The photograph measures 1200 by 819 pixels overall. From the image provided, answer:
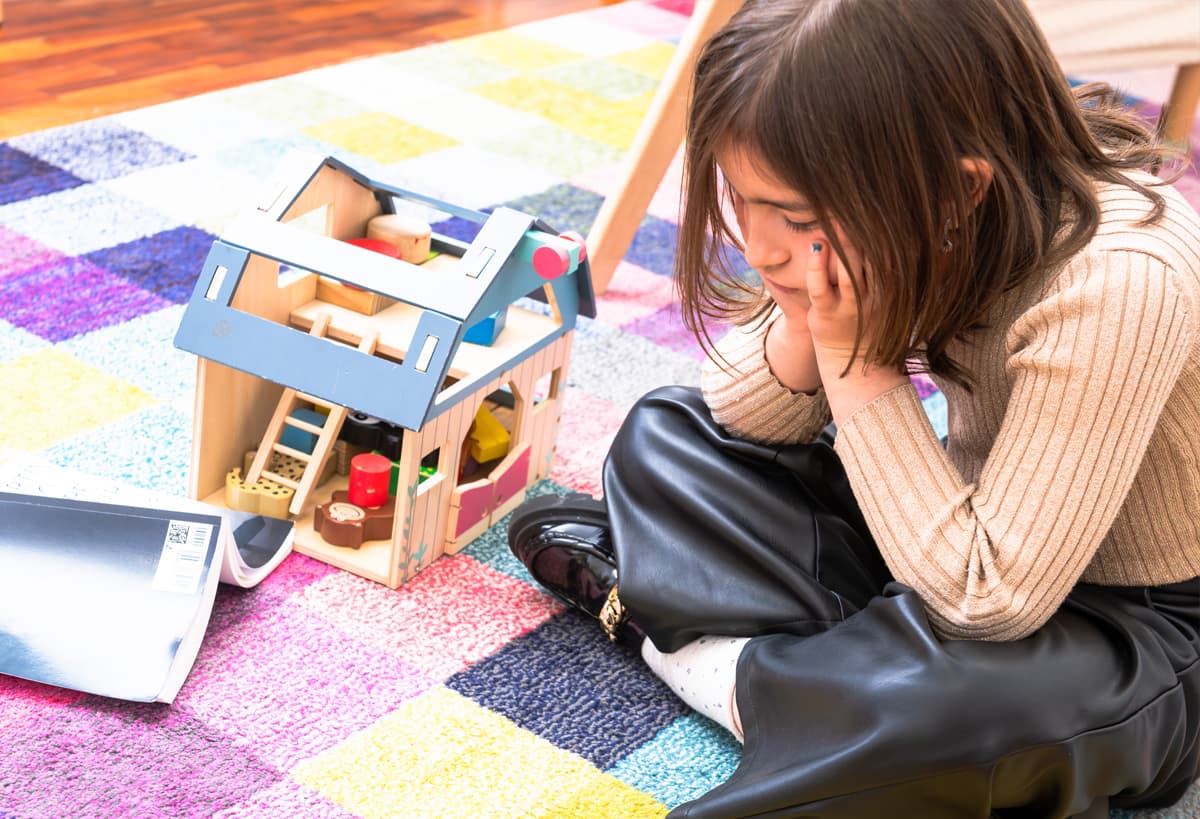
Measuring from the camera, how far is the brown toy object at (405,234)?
1.14 m

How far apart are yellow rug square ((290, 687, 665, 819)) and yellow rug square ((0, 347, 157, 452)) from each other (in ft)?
1.55

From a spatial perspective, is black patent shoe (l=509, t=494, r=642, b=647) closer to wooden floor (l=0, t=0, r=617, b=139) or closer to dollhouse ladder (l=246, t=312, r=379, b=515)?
dollhouse ladder (l=246, t=312, r=379, b=515)

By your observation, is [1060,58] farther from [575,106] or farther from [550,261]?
[550,261]

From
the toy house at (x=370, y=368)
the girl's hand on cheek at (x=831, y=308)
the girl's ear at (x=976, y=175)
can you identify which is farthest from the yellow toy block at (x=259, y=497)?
the girl's ear at (x=976, y=175)

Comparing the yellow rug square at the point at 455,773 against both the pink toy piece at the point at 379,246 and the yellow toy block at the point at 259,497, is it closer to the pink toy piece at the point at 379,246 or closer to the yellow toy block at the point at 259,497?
the yellow toy block at the point at 259,497

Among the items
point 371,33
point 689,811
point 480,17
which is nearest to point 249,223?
point 689,811

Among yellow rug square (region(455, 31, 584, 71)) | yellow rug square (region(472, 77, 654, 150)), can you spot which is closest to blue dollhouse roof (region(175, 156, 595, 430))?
yellow rug square (region(472, 77, 654, 150))

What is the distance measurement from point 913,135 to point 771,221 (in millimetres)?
94

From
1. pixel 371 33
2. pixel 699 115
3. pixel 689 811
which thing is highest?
pixel 699 115

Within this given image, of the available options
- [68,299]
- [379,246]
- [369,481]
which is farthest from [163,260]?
[369,481]

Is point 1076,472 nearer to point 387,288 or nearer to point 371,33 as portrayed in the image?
point 387,288

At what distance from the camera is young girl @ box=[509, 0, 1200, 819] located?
693 millimetres

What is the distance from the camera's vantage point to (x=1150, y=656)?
0.79 metres

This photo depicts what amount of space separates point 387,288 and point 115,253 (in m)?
0.68
